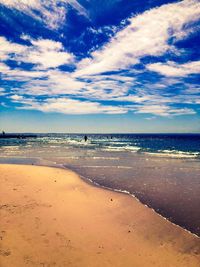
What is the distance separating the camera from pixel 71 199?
11.1 metres

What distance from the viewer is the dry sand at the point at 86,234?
6.01m

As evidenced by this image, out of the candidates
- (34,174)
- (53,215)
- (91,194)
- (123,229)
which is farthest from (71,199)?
(34,174)

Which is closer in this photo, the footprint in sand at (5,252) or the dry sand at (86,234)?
the footprint in sand at (5,252)

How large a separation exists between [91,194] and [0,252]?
6.26 metres

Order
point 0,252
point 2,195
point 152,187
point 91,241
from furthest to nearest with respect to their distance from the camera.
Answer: point 152,187, point 2,195, point 91,241, point 0,252

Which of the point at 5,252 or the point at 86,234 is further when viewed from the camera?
the point at 86,234

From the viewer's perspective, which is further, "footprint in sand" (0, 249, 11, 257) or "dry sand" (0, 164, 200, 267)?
"dry sand" (0, 164, 200, 267)

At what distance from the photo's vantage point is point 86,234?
7367 mm

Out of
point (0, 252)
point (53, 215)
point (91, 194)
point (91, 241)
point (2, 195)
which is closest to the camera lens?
point (0, 252)

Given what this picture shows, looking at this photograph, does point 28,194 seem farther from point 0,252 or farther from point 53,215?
point 0,252

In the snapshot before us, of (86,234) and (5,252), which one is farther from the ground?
(5,252)

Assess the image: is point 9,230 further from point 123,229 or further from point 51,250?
point 123,229

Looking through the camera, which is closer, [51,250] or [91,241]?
[51,250]

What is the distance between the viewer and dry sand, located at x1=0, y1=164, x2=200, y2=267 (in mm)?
6012
